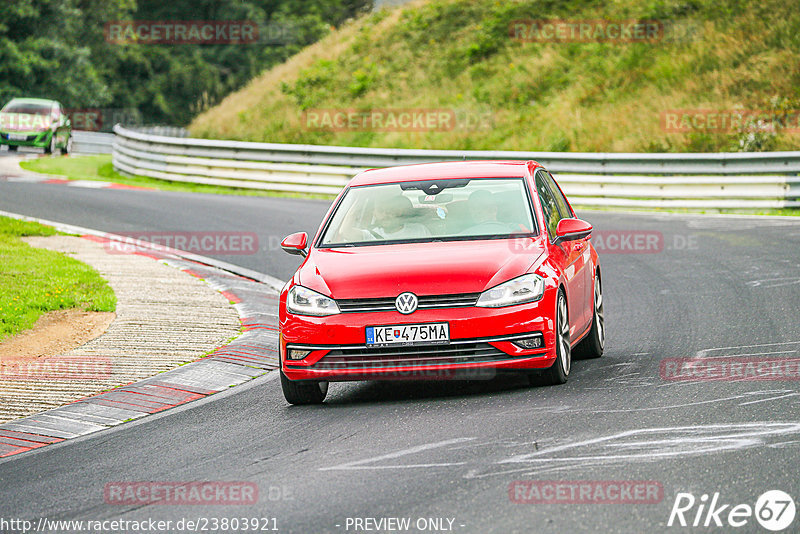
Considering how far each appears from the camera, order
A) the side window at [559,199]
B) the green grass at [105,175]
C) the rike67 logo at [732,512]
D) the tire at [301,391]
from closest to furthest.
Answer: the rike67 logo at [732,512], the tire at [301,391], the side window at [559,199], the green grass at [105,175]

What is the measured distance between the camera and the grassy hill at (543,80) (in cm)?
2669

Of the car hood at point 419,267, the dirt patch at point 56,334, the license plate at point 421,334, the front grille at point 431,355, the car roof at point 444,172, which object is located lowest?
the dirt patch at point 56,334

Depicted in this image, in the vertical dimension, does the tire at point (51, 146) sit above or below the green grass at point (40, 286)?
above

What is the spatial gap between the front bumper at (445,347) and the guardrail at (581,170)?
1316 cm

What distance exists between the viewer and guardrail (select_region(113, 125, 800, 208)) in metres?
21.2

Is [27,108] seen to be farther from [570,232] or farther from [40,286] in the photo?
[570,232]

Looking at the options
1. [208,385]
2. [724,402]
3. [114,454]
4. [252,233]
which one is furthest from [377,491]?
[252,233]

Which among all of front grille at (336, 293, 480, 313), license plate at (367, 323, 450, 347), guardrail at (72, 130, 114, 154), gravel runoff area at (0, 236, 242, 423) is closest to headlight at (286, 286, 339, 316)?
front grille at (336, 293, 480, 313)

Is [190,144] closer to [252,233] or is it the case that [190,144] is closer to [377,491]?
[252,233]

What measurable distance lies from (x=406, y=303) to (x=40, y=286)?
6592mm

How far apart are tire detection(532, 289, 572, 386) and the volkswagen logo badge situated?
104cm

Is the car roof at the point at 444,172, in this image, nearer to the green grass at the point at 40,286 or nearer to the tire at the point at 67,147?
the green grass at the point at 40,286

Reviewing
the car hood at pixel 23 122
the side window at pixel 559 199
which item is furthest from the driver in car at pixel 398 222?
the car hood at pixel 23 122

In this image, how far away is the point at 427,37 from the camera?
128 ft
